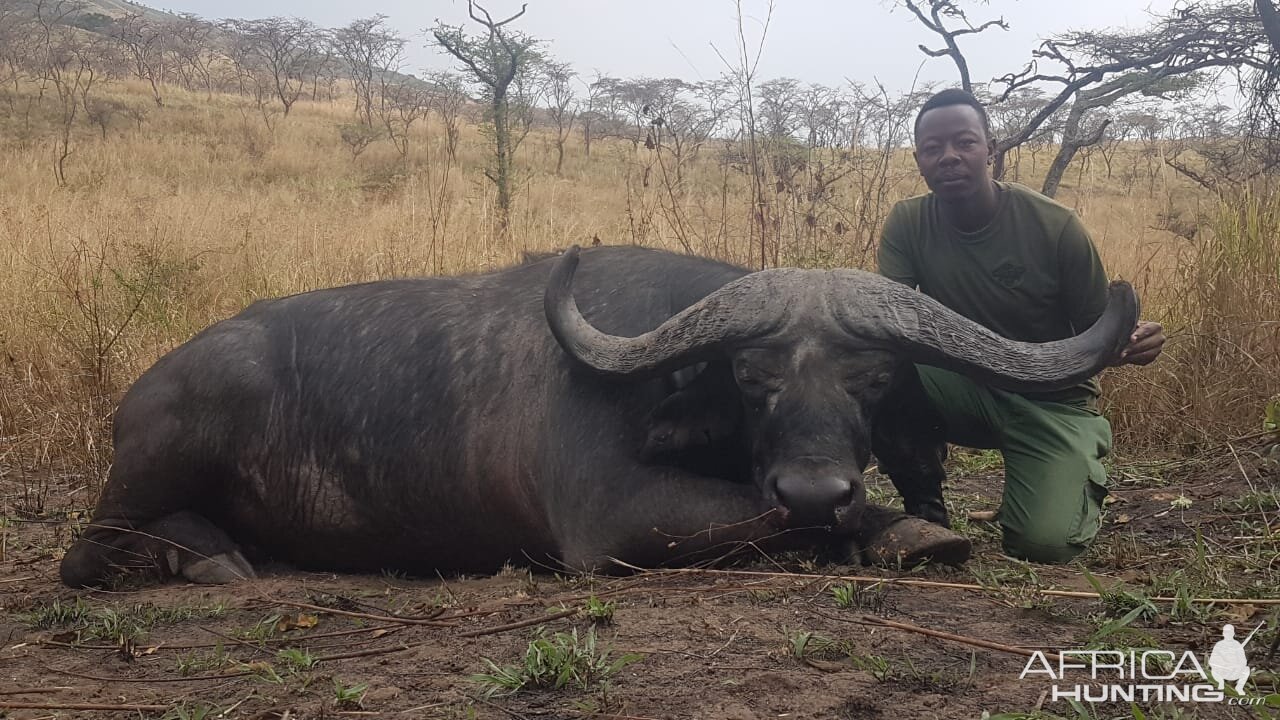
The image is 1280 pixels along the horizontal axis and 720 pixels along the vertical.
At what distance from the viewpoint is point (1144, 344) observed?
3.52 m

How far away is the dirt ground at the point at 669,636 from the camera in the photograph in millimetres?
1941

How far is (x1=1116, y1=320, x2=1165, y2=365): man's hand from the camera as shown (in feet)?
11.5

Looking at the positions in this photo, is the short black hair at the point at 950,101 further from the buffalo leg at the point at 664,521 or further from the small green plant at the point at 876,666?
the small green plant at the point at 876,666

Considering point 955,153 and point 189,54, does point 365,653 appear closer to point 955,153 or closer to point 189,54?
point 955,153

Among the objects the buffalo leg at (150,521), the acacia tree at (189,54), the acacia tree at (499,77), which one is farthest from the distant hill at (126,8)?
the buffalo leg at (150,521)

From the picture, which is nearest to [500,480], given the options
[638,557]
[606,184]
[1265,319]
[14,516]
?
[638,557]

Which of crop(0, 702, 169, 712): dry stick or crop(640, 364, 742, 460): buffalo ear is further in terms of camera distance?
crop(640, 364, 742, 460): buffalo ear

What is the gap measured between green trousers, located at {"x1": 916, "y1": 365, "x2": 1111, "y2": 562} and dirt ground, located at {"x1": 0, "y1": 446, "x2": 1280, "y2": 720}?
16 centimetres

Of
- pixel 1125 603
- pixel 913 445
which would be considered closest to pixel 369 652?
pixel 1125 603

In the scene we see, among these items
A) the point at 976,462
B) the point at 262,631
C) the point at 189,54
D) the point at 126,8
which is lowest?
the point at 976,462

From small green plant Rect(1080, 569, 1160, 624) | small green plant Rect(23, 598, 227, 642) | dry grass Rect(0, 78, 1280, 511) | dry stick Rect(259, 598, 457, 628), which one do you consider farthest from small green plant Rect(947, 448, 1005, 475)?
small green plant Rect(23, 598, 227, 642)

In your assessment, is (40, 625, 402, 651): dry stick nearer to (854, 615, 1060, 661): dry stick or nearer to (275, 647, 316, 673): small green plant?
(275, 647, 316, 673): small green plant

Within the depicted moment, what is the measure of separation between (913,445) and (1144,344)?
2.89ft

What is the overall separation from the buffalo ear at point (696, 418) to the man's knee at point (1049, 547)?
1.11 m
